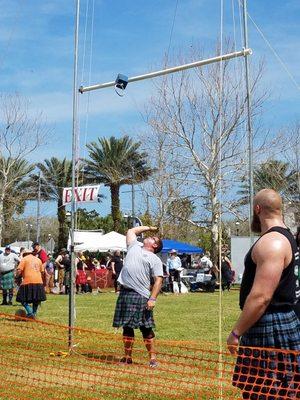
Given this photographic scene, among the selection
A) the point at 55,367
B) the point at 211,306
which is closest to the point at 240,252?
the point at 211,306

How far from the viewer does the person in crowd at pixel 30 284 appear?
13359 mm

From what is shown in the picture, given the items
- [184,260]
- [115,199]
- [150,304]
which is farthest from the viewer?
[115,199]

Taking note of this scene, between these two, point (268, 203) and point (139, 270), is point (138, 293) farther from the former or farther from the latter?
point (268, 203)

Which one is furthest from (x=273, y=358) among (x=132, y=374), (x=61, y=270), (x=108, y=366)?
(x=61, y=270)

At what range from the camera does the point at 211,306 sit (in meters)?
18.8

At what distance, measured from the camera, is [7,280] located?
768 inches

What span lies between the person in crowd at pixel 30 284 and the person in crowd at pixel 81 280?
12.8m

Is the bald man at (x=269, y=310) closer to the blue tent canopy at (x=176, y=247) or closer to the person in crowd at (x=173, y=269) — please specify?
the person in crowd at (x=173, y=269)

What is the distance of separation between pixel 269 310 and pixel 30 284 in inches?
392

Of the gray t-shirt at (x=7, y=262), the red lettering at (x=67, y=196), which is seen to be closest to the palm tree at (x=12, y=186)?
the gray t-shirt at (x=7, y=262)

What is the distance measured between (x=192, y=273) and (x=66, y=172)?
14.9m

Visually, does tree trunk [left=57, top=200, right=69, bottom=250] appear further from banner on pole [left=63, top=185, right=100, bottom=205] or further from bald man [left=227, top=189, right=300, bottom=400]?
bald man [left=227, top=189, right=300, bottom=400]

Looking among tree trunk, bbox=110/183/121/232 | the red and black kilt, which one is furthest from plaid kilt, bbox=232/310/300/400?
tree trunk, bbox=110/183/121/232

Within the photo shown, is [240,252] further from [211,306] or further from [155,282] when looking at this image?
[155,282]
